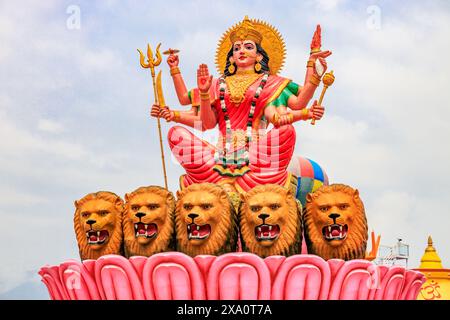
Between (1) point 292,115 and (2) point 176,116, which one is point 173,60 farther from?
(1) point 292,115

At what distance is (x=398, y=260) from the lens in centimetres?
1995

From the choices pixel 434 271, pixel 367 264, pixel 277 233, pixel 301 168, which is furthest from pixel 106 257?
pixel 434 271

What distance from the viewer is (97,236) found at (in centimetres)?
1089

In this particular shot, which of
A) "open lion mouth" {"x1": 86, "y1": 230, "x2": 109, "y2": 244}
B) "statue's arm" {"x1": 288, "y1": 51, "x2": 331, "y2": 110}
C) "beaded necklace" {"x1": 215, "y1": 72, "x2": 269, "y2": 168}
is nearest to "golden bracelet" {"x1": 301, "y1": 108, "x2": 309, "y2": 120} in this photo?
"statue's arm" {"x1": 288, "y1": 51, "x2": 331, "y2": 110}

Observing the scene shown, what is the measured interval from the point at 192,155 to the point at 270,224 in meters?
2.48

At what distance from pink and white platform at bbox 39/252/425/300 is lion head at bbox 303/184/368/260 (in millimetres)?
454

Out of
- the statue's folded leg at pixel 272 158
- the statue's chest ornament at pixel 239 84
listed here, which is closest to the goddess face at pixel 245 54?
the statue's chest ornament at pixel 239 84

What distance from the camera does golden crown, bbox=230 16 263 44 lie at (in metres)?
13.4

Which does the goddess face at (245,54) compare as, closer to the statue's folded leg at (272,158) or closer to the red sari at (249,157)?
the red sari at (249,157)

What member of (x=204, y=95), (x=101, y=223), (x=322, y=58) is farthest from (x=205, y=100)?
(x=101, y=223)

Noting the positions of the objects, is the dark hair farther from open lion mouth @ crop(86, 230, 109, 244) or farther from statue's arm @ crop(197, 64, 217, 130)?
open lion mouth @ crop(86, 230, 109, 244)

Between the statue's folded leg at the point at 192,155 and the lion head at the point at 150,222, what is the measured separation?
5.39ft

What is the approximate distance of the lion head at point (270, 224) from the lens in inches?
405
